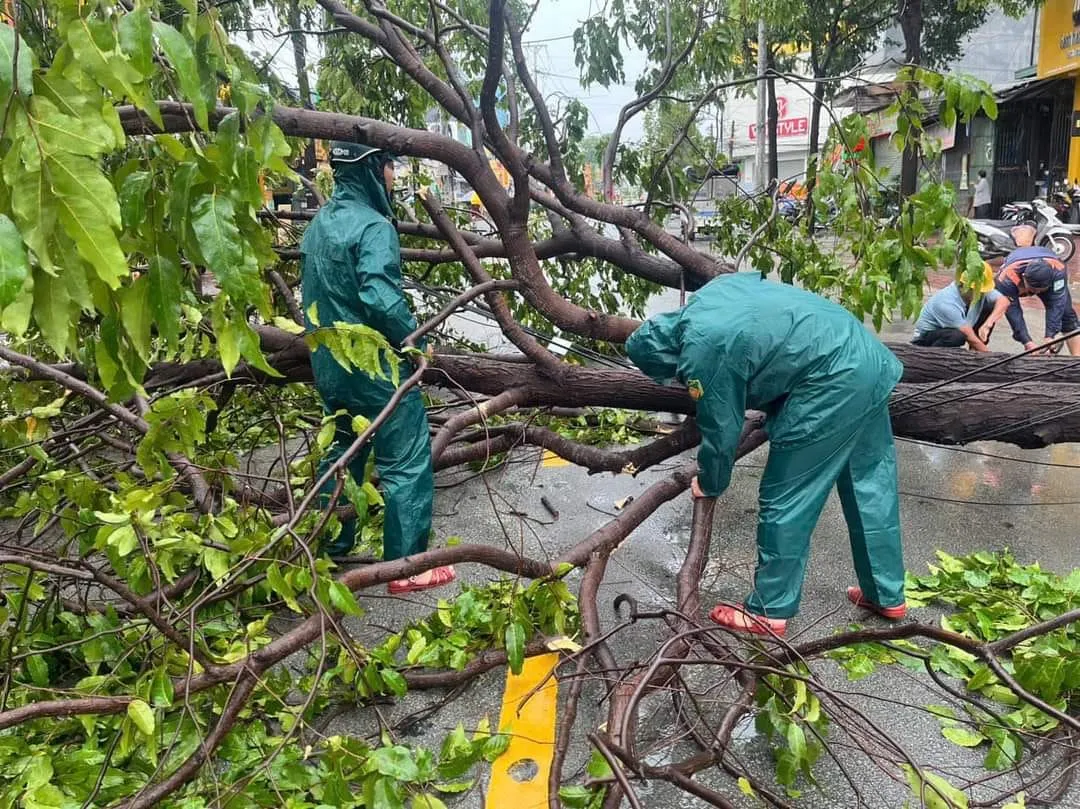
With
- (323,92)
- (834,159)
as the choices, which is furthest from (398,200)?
(834,159)

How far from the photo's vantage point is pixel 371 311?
3021 mm

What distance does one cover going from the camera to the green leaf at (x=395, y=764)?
1589 millimetres

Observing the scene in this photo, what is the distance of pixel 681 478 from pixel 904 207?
62.7 inches

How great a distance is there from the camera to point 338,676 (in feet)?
8.50

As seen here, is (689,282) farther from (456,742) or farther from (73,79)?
(73,79)

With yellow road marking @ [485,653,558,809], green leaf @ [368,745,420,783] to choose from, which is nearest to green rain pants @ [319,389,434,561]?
yellow road marking @ [485,653,558,809]

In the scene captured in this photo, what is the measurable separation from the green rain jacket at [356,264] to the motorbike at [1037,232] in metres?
8.92

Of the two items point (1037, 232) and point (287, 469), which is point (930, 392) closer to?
point (287, 469)

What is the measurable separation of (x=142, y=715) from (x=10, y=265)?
45.2 inches

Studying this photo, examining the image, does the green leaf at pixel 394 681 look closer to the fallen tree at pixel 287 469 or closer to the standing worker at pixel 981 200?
the fallen tree at pixel 287 469

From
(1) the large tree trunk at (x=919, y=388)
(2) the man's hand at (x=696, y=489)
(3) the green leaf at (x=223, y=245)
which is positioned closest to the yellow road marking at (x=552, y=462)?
(1) the large tree trunk at (x=919, y=388)

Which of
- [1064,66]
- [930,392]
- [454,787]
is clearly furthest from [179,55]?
[1064,66]

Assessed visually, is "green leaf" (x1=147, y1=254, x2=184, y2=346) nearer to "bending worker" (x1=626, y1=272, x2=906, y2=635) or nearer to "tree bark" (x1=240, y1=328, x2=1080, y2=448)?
"bending worker" (x1=626, y1=272, x2=906, y2=635)

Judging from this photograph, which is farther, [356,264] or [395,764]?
[356,264]
